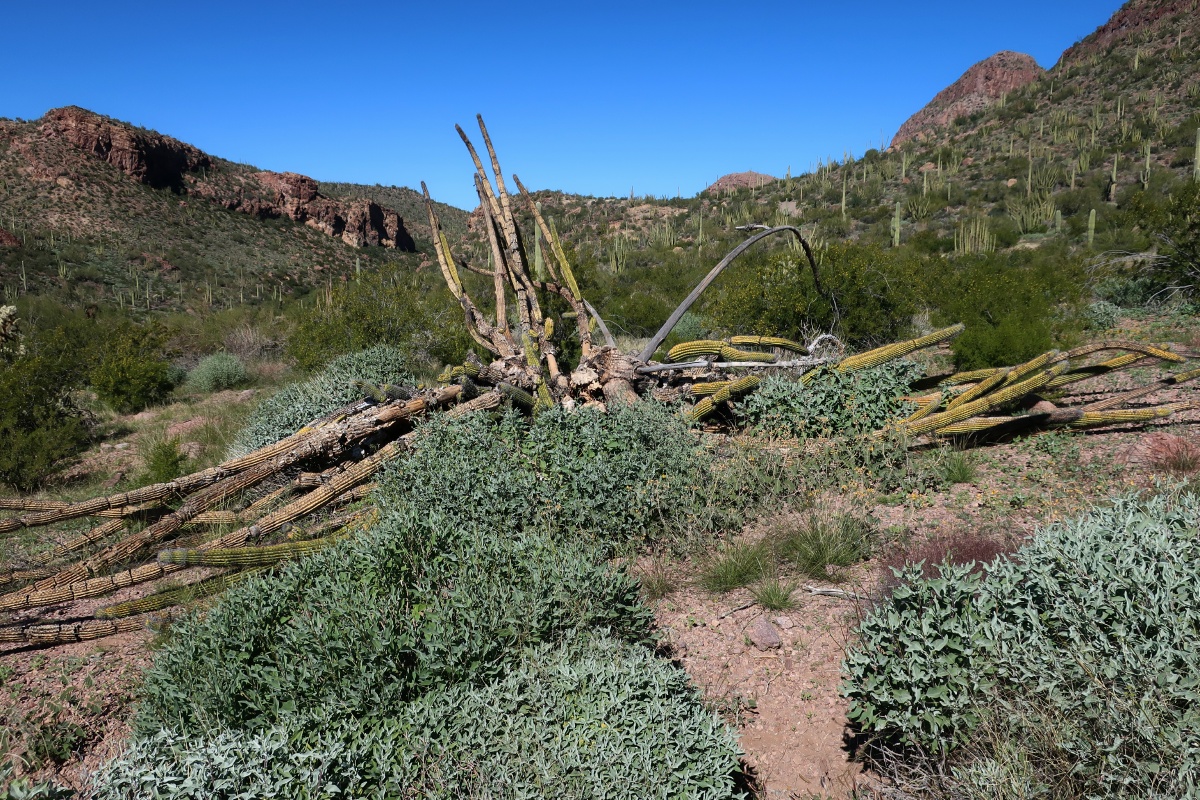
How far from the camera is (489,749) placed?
2.41m

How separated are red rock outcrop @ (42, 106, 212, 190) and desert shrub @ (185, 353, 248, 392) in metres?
38.2

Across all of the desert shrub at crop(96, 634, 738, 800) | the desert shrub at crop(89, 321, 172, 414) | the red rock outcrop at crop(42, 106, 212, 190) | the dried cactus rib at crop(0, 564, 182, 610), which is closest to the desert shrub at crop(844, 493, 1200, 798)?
the desert shrub at crop(96, 634, 738, 800)

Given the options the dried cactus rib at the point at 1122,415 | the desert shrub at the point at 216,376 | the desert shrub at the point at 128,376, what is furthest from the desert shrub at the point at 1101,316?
the desert shrub at the point at 128,376

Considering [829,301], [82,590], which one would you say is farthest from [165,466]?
[829,301]

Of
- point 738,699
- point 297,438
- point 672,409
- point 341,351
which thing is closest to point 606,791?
point 738,699

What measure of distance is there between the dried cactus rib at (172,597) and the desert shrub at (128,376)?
11060 mm

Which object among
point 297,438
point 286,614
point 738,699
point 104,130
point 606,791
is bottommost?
point 738,699

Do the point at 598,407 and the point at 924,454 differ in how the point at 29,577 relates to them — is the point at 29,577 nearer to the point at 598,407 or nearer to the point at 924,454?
the point at 598,407

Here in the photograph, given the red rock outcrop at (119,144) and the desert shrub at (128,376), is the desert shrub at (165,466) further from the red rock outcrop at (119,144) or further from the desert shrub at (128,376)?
the red rock outcrop at (119,144)

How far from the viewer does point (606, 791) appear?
2.21m

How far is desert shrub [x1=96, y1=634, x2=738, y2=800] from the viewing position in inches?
87.3

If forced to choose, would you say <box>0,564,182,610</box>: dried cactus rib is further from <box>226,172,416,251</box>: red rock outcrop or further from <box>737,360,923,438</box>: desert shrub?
<box>226,172,416,251</box>: red rock outcrop

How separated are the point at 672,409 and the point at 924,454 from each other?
2.26 meters

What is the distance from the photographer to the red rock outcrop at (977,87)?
228 feet
